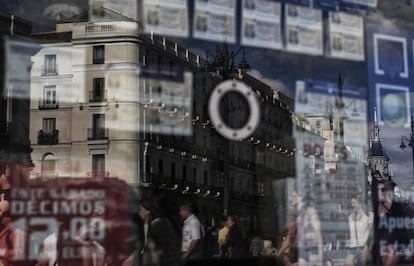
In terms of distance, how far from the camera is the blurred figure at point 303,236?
141 inches

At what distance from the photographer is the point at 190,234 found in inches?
129

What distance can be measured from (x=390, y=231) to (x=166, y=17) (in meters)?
1.89

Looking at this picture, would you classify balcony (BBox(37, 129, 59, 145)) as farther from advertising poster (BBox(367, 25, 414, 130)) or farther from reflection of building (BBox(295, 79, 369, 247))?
advertising poster (BBox(367, 25, 414, 130))

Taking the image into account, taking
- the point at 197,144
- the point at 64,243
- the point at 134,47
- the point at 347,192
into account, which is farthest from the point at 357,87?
the point at 64,243

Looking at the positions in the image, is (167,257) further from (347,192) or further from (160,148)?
(347,192)

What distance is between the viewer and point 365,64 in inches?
158

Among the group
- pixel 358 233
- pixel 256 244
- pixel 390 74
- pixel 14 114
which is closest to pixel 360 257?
pixel 358 233

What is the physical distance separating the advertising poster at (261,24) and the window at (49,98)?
1.08m

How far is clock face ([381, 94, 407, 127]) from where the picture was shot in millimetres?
4094

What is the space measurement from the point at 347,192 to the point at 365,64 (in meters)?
0.81

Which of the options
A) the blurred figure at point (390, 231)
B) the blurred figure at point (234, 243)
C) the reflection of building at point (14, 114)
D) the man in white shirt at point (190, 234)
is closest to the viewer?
the reflection of building at point (14, 114)

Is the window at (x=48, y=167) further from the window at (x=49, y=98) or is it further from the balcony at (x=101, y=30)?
the balcony at (x=101, y=30)

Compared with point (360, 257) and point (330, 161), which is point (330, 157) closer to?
point (330, 161)

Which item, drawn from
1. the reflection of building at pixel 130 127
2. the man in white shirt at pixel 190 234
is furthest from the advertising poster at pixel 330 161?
the man in white shirt at pixel 190 234
